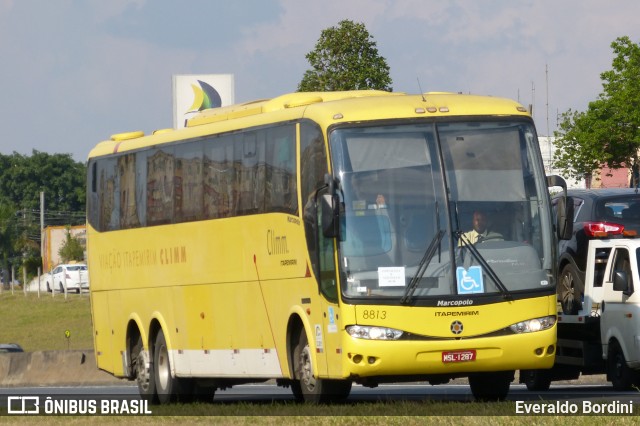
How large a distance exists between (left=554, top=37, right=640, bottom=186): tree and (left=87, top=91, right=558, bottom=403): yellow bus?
4016 centimetres

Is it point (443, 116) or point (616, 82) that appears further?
point (616, 82)

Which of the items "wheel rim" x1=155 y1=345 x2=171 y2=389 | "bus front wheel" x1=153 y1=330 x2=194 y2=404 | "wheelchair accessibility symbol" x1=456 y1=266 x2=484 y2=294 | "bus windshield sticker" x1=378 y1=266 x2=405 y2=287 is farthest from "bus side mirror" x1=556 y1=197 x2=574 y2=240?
"wheel rim" x1=155 y1=345 x2=171 y2=389

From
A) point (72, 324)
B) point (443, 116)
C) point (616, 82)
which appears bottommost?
point (72, 324)

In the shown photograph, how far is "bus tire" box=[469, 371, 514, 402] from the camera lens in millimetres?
18938

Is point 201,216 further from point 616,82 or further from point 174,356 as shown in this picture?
point 616,82

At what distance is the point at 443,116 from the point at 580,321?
17.2ft

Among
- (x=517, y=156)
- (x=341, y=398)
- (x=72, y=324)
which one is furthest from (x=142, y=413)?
(x=72, y=324)

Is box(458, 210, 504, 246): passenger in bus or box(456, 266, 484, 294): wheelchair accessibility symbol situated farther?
box(458, 210, 504, 246): passenger in bus

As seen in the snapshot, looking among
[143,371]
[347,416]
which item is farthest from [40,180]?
[347,416]

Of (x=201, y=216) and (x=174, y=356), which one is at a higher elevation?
(x=201, y=216)

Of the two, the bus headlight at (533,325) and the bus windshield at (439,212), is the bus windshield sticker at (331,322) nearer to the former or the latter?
the bus windshield at (439,212)

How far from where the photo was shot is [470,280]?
55.4ft

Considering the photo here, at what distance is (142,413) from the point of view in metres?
18.2

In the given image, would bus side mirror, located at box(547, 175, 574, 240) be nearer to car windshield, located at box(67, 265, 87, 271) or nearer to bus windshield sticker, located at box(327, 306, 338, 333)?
bus windshield sticker, located at box(327, 306, 338, 333)
